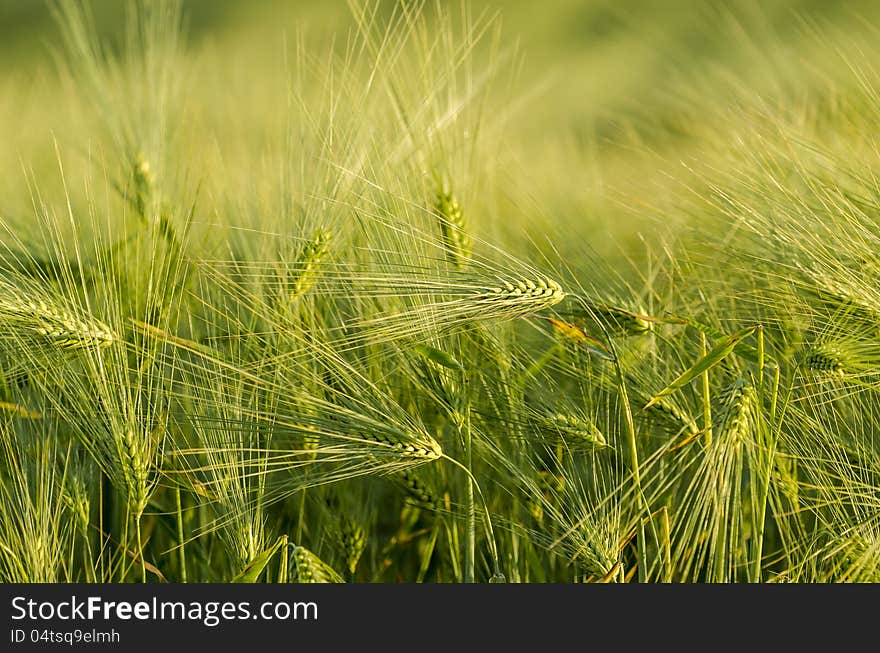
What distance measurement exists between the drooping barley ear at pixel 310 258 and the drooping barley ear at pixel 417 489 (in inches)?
6.7

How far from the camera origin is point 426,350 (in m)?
0.62

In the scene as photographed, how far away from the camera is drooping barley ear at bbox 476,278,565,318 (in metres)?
0.59

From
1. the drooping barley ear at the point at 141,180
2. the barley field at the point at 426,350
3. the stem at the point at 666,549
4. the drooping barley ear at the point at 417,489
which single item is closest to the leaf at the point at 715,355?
the barley field at the point at 426,350

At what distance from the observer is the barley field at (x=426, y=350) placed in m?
0.62

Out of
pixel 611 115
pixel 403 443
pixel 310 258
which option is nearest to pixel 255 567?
pixel 403 443

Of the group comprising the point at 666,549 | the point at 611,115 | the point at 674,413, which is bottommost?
the point at 666,549

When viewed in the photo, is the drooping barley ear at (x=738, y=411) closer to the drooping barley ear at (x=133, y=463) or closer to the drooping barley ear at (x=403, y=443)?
the drooping barley ear at (x=403, y=443)

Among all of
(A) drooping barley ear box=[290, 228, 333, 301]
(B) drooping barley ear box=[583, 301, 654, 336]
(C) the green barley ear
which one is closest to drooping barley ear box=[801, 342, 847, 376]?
(C) the green barley ear

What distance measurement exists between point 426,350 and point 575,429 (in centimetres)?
13

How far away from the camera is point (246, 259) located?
2.51ft

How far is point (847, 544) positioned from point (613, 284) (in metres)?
0.26

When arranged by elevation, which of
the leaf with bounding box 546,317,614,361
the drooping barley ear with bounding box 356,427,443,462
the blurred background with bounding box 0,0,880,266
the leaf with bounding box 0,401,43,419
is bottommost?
the drooping barley ear with bounding box 356,427,443,462

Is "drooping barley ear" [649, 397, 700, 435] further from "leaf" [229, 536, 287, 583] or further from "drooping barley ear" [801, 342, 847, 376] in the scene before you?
"leaf" [229, 536, 287, 583]

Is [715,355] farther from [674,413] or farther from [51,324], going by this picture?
[51,324]
